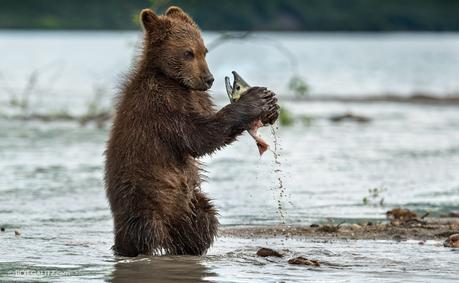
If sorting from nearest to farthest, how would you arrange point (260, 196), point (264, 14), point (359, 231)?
point (359, 231), point (260, 196), point (264, 14)

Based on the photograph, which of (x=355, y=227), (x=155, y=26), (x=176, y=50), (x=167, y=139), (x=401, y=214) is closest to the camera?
(x=167, y=139)

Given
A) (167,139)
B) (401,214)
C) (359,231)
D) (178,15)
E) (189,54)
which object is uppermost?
(178,15)

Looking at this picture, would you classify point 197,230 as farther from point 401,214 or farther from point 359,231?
point 401,214

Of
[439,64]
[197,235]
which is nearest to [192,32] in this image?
[197,235]

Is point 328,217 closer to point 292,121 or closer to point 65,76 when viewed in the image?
point 292,121

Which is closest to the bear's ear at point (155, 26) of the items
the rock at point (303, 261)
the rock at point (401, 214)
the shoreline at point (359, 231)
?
the rock at point (303, 261)

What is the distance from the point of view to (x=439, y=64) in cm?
7669

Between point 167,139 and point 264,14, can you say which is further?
point 264,14

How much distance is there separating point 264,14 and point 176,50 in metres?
135

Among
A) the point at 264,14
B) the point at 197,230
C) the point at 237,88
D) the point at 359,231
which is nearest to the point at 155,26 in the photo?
the point at 237,88

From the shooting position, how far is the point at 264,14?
5650 inches

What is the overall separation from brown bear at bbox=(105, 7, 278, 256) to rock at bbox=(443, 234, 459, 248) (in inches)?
70.5

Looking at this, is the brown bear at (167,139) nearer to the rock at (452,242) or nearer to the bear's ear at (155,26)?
the bear's ear at (155,26)

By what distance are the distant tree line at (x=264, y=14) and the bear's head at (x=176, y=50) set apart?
110976 millimetres
